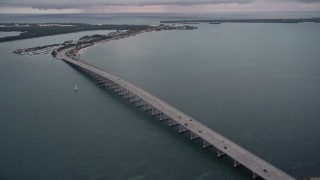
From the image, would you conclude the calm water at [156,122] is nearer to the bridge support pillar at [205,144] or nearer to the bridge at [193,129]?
the bridge support pillar at [205,144]

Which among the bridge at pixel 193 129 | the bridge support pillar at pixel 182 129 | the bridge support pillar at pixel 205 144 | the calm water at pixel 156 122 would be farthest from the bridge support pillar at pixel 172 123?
the bridge support pillar at pixel 205 144

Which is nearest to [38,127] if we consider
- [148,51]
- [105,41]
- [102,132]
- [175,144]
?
[102,132]

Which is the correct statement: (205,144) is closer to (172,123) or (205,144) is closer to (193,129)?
(193,129)

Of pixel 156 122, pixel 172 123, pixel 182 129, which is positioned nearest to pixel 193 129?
pixel 182 129

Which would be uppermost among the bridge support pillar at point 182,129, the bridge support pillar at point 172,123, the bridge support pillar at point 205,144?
the bridge support pillar at point 172,123

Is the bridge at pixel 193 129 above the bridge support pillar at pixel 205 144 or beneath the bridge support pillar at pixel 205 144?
above

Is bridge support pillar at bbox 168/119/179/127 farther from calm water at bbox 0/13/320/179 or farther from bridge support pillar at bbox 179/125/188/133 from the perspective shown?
calm water at bbox 0/13/320/179

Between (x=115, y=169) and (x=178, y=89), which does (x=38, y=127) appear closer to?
(x=115, y=169)

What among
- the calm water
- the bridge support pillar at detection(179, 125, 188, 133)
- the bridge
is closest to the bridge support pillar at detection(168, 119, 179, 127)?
the bridge
